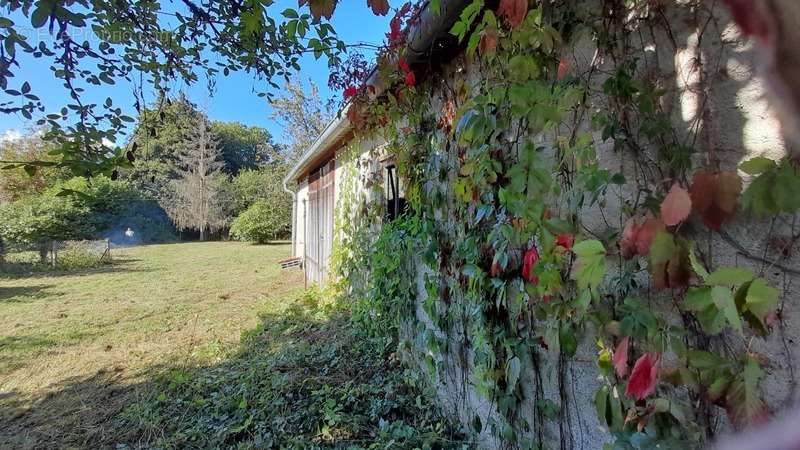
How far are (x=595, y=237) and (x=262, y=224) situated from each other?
19520 millimetres

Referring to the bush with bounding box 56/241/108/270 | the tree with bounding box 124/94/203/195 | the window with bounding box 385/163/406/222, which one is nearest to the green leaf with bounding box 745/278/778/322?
the tree with bounding box 124/94/203/195

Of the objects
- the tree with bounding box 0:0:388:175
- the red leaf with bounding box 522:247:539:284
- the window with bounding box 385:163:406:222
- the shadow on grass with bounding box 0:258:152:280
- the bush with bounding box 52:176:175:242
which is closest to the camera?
the red leaf with bounding box 522:247:539:284

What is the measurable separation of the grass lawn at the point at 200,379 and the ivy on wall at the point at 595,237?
0.95 metres

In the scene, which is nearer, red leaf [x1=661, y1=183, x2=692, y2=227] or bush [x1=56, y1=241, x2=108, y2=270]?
red leaf [x1=661, y1=183, x2=692, y2=227]

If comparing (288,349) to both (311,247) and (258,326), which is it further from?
(311,247)

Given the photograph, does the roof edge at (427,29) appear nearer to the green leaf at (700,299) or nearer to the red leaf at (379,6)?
the red leaf at (379,6)

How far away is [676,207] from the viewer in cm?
81

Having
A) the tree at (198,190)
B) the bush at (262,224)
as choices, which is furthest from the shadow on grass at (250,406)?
the tree at (198,190)

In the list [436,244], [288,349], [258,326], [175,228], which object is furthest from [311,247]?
[175,228]

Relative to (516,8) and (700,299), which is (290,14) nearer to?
(516,8)

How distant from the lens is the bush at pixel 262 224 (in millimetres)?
19250

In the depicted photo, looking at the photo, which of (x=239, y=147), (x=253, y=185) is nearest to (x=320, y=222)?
(x=253, y=185)

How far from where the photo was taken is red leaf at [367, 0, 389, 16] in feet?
3.86

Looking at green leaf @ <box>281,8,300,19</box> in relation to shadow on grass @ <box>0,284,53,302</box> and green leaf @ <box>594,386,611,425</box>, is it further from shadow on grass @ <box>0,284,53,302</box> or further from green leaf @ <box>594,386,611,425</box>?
shadow on grass @ <box>0,284,53,302</box>
